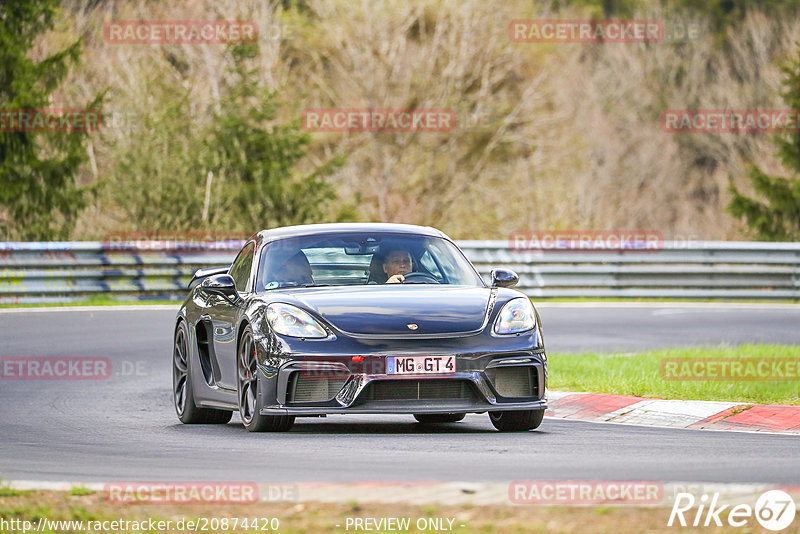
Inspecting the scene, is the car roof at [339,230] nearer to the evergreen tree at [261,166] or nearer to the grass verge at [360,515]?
the grass verge at [360,515]

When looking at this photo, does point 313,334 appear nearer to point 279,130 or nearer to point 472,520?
point 472,520

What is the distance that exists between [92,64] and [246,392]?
135 ft

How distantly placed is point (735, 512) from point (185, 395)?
628cm

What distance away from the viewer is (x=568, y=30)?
2165 inches

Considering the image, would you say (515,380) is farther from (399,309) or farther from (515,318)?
(399,309)

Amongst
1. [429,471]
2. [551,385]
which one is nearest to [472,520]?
[429,471]

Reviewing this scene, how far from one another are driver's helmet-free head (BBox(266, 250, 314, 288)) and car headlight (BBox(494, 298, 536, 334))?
149 centimetres
